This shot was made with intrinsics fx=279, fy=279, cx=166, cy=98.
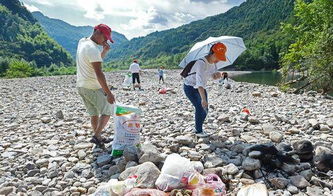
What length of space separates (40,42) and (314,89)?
454ft

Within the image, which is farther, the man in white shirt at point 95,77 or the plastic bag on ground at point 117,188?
the man in white shirt at point 95,77

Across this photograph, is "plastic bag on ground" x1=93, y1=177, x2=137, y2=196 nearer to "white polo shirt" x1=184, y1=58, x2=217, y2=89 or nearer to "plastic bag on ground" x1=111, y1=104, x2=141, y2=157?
"plastic bag on ground" x1=111, y1=104, x2=141, y2=157

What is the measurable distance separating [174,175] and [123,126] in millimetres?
1682

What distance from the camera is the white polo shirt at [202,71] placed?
5398 mm

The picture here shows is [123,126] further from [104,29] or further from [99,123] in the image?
[104,29]

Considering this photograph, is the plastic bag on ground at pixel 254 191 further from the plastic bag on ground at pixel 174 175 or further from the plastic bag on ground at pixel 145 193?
the plastic bag on ground at pixel 145 193

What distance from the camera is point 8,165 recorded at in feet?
15.9

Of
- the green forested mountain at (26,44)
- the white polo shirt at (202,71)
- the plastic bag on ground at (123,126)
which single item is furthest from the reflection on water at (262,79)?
the green forested mountain at (26,44)

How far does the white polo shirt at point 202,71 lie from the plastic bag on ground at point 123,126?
137 centimetres

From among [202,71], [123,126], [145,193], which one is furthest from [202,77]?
[145,193]

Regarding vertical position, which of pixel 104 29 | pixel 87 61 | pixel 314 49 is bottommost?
pixel 87 61

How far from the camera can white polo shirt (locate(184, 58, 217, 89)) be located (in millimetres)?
5398

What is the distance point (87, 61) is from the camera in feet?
16.4

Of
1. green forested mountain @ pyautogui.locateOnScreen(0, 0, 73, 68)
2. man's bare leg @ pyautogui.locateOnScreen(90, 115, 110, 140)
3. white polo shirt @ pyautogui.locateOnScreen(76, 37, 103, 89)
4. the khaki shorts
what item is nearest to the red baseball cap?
white polo shirt @ pyautogui.locateOnScreen(76, 37, 103, 89)
